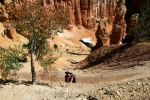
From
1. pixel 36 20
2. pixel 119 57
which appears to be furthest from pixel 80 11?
pixel 36 20

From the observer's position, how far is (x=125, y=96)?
53.4 ft

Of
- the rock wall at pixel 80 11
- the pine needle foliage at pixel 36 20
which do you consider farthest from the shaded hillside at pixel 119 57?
the rock wall at pixel 80 11

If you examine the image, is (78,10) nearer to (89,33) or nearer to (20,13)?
(89,33)

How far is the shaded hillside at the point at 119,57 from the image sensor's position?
3416 centimetres

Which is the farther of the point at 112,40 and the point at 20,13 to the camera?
the point at 112,40

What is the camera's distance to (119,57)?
122 feet

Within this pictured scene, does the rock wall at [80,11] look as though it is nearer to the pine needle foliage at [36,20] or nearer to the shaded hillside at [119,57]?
the shaded hillside at [119,57]

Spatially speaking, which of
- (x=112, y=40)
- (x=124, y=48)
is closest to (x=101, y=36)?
(x=112, y=40)

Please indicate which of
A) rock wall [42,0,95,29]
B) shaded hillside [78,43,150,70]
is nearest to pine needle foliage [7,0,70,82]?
shaded hillside [78,43,150,70]

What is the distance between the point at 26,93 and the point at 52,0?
62.1 meters

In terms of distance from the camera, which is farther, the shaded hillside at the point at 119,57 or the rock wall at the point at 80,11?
the rock wall at the point at 80,11

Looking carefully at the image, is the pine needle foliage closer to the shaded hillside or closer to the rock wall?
the shaded hillside

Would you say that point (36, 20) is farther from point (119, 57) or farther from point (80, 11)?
point (80, 11)

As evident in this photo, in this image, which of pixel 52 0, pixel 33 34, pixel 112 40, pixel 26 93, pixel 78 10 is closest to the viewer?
pixel 26 93
